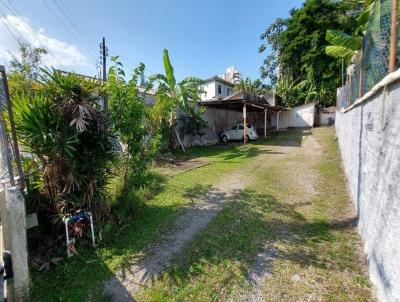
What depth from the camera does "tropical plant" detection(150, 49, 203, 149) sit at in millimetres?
10414

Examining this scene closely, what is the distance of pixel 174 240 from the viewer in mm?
3779

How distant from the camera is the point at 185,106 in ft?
40.1

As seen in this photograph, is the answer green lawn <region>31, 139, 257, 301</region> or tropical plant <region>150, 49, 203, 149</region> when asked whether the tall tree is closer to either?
tropical plant <region>150, 49, 203, 149</region>

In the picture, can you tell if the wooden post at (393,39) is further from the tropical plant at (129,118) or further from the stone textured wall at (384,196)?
the tropical plant at (129,118)

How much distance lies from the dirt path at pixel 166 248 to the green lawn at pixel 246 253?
0.15 meters

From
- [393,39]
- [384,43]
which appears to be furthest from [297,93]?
[393,39]

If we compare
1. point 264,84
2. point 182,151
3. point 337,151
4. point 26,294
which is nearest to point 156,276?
point 26,294

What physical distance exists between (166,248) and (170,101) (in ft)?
26.9

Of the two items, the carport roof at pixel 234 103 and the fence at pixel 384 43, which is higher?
the carport roof at pixel 234 103

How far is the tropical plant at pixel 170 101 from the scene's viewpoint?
1041cm

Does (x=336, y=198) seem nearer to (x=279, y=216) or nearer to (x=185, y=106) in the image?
(x=279, y=216)

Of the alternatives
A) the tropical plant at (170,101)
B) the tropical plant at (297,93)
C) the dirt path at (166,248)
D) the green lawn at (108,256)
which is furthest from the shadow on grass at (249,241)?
the tropical plant at (297,93)

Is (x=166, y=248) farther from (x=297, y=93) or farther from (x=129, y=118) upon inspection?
(x=297, y=93)

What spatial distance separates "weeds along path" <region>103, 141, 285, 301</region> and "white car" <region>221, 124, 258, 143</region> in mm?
9863
